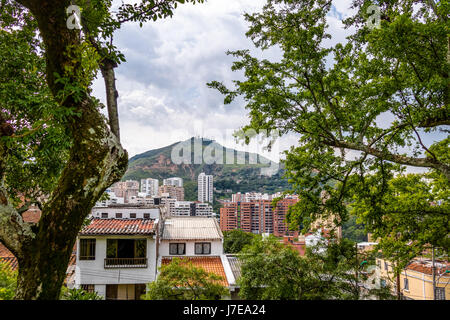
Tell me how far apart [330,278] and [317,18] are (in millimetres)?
4221

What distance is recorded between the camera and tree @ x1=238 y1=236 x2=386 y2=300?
371 cm

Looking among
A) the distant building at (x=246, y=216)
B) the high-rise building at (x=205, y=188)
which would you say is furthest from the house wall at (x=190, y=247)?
the distant building at (x=246, y=216)

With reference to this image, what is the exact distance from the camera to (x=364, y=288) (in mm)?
3658

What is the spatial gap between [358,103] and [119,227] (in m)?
8.52

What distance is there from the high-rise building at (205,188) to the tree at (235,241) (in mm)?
9241

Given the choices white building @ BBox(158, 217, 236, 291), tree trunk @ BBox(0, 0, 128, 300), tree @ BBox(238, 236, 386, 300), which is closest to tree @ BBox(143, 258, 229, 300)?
tree @ BBox(238, 236, 386, 300)

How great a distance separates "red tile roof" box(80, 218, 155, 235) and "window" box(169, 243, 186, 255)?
1.71m

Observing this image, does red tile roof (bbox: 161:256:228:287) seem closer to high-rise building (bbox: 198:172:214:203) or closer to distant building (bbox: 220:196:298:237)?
high-rise building (bbox: 198:172:214:203)

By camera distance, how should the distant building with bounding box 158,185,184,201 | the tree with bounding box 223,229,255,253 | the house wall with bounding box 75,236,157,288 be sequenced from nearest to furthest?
1. the house wall with bounding box 75,236,157,288
2. the tree with bounding box 223,229,255,253
3. the distant building with bounding box 158,185,184,201

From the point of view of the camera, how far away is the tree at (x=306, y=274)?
3.71 m

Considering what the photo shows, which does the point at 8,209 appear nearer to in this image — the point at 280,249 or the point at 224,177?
the point at 280,249

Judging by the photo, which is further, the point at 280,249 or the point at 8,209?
the point at 280,249

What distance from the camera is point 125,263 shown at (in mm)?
8875

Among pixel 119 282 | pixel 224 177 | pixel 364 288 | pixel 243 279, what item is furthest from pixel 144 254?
pixel 224 177
